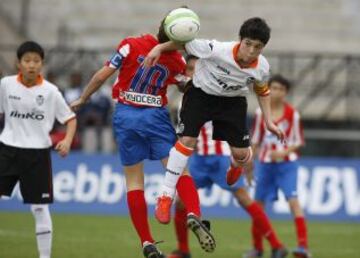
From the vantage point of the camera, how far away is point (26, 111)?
1133 centimetres

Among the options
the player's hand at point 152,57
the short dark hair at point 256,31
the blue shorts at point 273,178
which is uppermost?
the short dark hair at point 256,31

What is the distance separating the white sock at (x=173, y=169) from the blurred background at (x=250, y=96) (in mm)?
2800

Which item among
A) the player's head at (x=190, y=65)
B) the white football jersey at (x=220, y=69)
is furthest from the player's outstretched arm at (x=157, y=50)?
the player's head at (x=190, y=65)

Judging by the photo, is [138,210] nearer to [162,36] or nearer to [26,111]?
[26,111]

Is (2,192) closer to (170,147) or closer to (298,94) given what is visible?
(170,147)

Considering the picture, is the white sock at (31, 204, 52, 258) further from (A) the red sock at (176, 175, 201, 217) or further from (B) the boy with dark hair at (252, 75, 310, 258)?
(B) the boy with dark hair at (252, 75, 310, 258)

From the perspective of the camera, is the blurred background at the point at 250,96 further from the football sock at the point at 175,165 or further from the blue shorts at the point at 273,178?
the football sock at the point at 175,165

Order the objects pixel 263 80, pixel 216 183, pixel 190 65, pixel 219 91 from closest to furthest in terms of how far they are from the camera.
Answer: pixel 219 91, pixel 263 80, pixel 190 65, pixel 216 183

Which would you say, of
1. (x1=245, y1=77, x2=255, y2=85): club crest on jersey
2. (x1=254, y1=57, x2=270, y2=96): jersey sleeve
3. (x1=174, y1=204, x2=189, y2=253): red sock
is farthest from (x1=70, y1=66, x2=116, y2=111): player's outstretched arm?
(x1=174, y1=204, x2=189, y2=253): red sock

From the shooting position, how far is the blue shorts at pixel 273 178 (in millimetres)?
14141

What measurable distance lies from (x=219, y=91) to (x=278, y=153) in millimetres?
3824

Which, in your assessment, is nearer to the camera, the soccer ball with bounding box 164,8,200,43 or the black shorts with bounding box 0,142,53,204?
the soccer ball with bounding box 164,8,200,43

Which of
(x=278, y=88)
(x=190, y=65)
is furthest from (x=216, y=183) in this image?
(x=190, y=65)

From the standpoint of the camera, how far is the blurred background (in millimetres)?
19234
